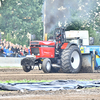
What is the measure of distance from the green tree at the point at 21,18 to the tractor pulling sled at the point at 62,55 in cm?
1901

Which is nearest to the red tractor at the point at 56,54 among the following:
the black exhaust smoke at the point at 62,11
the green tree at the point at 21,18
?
the black exhaust smoke at the point at 62,11

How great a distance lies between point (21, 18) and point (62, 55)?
2173cm

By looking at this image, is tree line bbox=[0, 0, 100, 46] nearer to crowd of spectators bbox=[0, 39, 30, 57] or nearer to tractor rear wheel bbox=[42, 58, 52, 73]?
crowd of spectators bbox=[0, 39, 30, 57]

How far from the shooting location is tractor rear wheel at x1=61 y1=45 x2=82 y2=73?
50.2ft

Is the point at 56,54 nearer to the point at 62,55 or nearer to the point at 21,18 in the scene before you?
the point at 62,55

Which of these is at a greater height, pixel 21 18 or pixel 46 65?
pixel 21 18

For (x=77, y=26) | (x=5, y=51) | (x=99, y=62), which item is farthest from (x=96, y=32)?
(x=99, y=62)

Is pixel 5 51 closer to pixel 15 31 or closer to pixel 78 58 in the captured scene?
pixel 78 58

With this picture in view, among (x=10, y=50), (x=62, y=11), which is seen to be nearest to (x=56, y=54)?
(x=62, y=11)

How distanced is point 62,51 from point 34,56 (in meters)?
1.44

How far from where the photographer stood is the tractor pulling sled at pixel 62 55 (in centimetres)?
1532

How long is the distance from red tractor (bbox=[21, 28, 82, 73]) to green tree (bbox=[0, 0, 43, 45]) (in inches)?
766

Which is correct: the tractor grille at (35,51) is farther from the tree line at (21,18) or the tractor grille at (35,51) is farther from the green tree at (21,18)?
the green tree at (21,18)

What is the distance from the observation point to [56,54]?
624 inches
